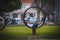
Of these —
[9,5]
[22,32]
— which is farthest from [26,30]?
[9,5]

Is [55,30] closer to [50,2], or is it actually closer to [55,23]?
[55,23]

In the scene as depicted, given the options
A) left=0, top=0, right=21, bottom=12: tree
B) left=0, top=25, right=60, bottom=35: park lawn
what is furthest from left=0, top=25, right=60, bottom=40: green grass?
left=0, top=0, right=21, bottom=12: tree

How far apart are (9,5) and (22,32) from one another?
49 cm

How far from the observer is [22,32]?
10.8 ft

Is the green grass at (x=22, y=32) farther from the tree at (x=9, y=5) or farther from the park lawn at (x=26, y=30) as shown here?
the tree at (x=9, y=5)

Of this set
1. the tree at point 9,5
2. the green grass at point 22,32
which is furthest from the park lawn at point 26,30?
the tree at point 9,5

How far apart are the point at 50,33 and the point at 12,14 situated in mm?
702

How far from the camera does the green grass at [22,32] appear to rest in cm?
329

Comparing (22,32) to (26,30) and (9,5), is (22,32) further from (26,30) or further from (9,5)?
(9,5)

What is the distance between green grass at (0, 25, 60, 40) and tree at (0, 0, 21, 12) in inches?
11.7

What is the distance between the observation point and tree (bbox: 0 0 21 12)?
3.23 m

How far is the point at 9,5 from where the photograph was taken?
324 centimetres

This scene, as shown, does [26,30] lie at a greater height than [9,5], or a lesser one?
lesser

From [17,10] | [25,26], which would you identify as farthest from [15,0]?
[25,26]
